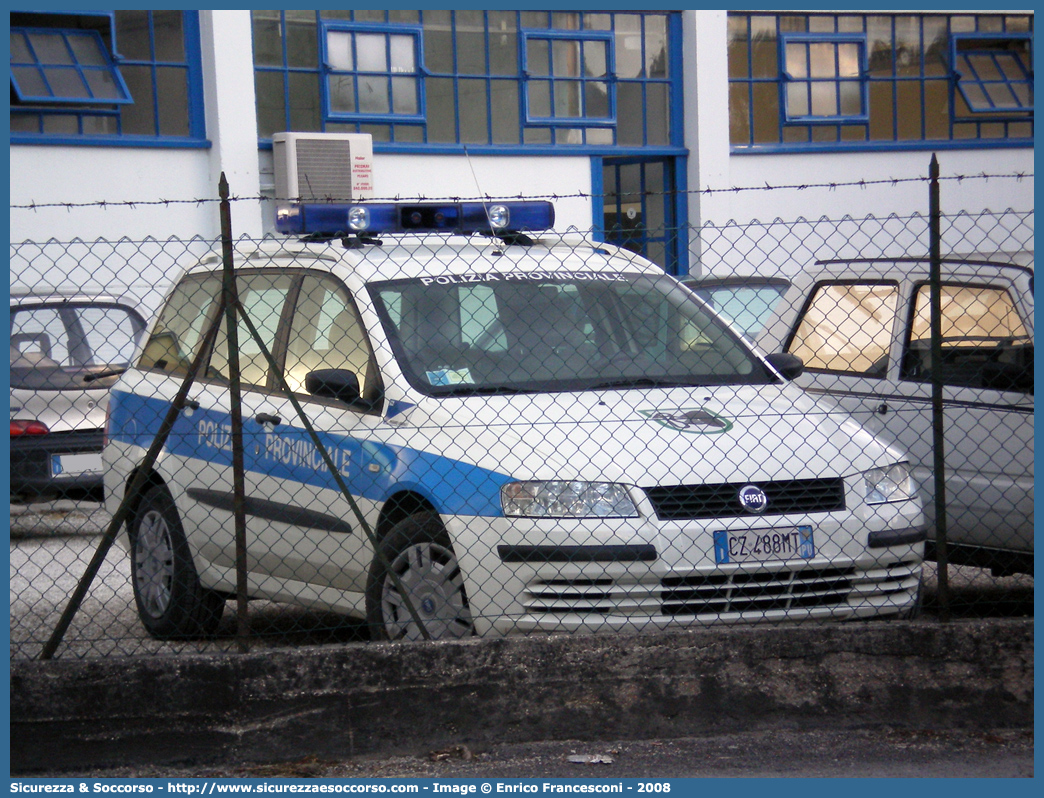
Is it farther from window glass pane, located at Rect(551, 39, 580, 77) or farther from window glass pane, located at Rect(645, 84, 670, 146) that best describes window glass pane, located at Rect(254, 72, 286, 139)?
window glass pane, located at Rect(645, 84, 670, 146)

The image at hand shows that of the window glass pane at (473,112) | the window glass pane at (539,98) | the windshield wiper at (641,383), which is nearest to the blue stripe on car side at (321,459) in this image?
the windshield wiper at (641,383)

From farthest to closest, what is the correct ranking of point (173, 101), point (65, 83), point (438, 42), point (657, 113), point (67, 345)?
point (657, 113) → point (438, 42) → point (173, 101) → point (65, 83) → point (67, 345)

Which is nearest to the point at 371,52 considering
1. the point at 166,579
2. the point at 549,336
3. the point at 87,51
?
the point at 87,51

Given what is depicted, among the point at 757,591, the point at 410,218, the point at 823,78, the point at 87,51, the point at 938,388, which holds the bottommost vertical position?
the point at 757,591

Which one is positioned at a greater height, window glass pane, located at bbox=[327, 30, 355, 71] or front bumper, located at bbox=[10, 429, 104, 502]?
window glass pane, located at bbox=[327, 30, 355, 71]

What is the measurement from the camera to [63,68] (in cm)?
1502

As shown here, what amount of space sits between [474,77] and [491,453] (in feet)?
41.0

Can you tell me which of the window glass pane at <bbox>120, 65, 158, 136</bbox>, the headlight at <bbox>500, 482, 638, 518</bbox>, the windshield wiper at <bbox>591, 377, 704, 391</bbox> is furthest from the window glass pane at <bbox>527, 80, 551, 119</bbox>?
the headlight at <bbox>500, 482, 638, 518</bbox>

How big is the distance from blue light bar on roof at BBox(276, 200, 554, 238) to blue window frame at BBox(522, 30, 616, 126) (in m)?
10.9

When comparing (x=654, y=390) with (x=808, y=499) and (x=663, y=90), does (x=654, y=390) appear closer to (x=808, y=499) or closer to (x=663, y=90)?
(x=808, y=499)

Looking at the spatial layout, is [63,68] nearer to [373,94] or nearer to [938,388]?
[373,94]

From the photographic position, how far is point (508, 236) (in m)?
6.86

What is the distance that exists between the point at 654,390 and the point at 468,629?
1.32 metres

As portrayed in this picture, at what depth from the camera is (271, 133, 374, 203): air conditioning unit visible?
15258mm
